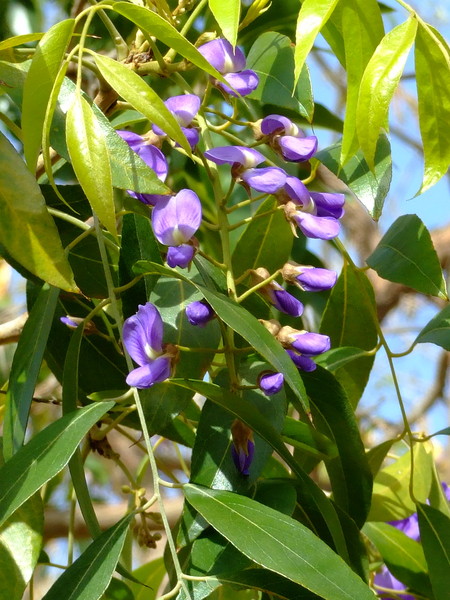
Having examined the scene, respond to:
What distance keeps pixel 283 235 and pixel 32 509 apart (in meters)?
0.34

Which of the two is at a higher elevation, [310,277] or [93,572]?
[310,277]

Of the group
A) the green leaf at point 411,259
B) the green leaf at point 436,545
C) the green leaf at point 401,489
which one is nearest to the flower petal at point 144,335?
the green leaf at point 411,259

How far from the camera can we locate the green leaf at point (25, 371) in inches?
25.8

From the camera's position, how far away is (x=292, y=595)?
63cm

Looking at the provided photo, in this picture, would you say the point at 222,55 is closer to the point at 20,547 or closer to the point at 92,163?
the point at 92,163

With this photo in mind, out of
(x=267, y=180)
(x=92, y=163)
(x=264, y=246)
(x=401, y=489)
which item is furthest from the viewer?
(x=401, y=489)

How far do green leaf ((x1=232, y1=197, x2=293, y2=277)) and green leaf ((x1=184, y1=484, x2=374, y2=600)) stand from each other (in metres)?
0.32

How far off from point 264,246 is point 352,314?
10 cm

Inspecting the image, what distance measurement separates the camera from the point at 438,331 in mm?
794

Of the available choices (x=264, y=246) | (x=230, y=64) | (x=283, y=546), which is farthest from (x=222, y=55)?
(x=283, y=546)

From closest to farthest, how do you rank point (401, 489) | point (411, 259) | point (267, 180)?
1. point (267, 180)
2. point (411, 259)
3. point (401, 489)

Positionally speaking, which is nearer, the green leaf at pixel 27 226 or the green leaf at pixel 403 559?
the green leaf at pixel 27 226

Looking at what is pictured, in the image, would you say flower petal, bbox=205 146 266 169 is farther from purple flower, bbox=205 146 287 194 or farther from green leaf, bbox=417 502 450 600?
green leaf, bbox=417 502 450 600

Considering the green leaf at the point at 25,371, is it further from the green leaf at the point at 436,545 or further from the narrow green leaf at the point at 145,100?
the green leaf at the point at 436,545
